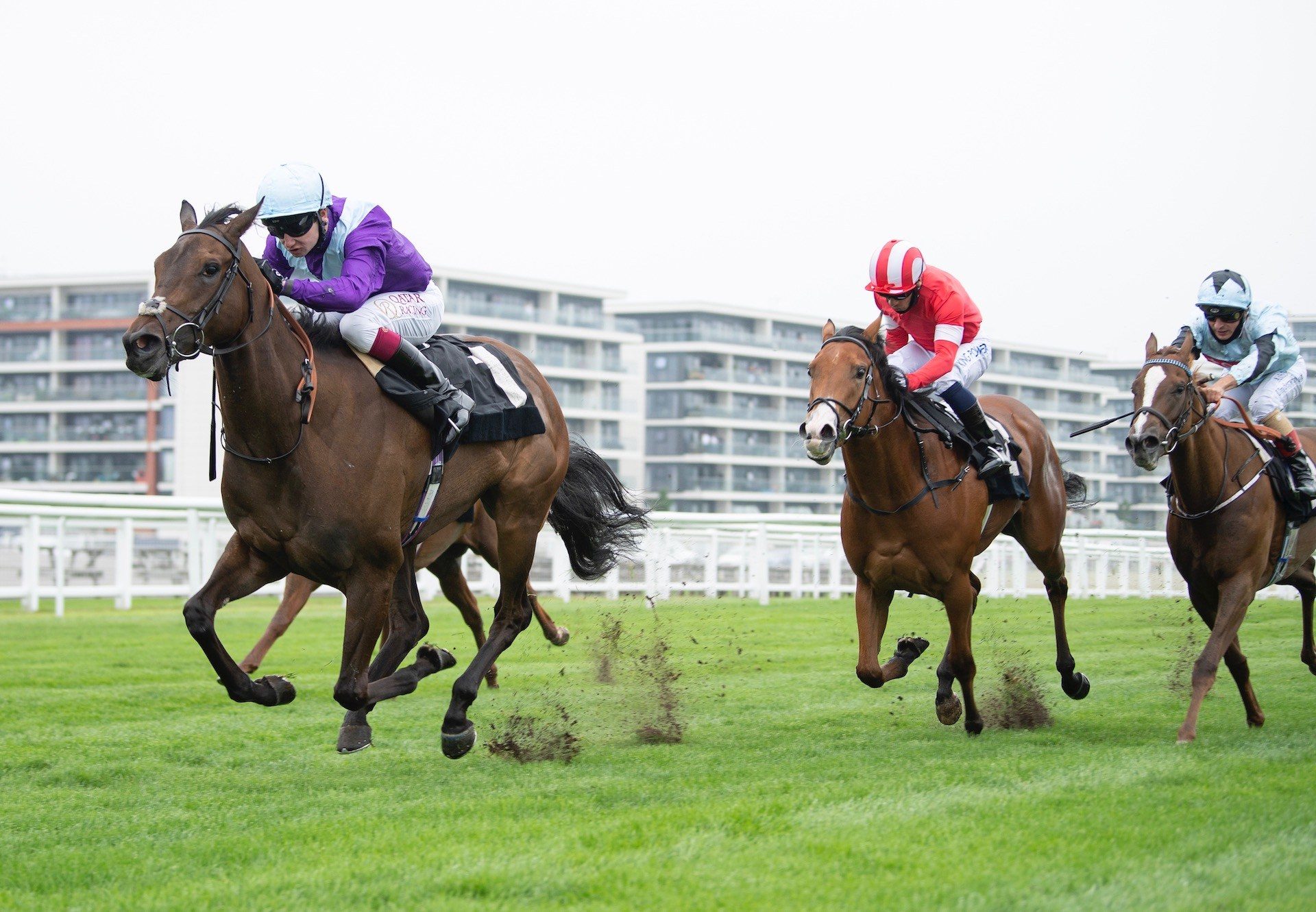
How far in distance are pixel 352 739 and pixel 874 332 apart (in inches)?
111

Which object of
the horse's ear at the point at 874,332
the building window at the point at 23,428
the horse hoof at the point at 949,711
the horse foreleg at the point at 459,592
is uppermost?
the building window at the point at 23,428

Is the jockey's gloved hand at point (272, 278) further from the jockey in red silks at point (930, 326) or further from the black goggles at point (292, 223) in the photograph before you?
the jockey in red silks at point (930, 326)

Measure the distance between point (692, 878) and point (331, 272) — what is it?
3.21 metres

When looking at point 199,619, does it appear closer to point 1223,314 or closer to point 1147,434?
point 1147,434

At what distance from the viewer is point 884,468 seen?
621 cm

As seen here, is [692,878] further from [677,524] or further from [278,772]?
[677,524]

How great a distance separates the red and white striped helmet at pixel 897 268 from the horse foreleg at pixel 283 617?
400cm

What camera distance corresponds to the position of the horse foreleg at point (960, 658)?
20.8 feet

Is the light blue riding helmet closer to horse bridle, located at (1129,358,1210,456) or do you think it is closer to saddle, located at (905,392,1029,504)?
saddle, located at (905,392,1029,504)

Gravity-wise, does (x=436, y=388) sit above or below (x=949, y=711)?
above

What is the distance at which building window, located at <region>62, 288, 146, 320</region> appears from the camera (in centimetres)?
5988

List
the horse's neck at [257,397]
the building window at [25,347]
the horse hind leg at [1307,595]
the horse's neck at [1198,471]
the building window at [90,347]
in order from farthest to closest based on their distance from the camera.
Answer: the building window at [25,347], the building window at [90,347], the horse hind leg at [1307,595], the horse's neck at [1198,471], the horse's neck at [257,397]

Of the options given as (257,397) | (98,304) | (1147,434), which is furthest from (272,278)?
(98,304)

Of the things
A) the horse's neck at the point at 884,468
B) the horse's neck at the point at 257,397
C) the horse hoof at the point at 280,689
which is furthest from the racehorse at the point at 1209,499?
the horse hoof at the point at 280,689
